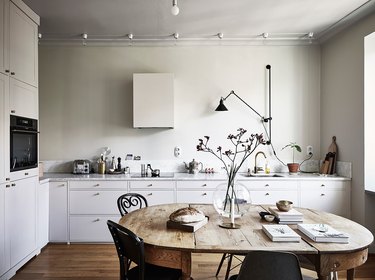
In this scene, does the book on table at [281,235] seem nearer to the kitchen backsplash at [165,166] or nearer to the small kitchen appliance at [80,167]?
the kitchen backsplash at [165,166]

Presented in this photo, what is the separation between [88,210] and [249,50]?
3155mm

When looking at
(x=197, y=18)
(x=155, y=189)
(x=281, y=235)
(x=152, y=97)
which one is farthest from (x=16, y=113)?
(x=281, y=235)

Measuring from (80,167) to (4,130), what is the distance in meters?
1.47

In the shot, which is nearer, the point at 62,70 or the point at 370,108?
the point at 370,108

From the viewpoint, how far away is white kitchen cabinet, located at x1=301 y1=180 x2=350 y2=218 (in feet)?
12.1

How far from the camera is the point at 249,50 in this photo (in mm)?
4301

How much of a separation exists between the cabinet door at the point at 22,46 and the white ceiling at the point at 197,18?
0.22 meters

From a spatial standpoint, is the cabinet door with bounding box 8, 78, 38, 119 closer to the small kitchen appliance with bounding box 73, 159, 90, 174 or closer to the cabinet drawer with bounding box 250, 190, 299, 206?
the small kitchen appliance with bounding box 73, 159, 90, 174

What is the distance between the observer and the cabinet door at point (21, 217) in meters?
2.78

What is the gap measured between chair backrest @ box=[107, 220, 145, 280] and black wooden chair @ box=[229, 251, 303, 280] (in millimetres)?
566

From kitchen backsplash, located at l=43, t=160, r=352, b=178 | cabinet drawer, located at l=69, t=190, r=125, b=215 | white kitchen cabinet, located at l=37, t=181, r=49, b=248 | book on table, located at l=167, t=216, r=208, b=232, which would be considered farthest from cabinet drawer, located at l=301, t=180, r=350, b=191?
white kitchen cabinet, located at l=37, t=181, r=49, b=248

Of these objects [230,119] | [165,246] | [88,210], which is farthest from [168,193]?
[165,246]

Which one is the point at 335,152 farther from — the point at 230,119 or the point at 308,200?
the point at 230,119

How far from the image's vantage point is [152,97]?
395 centimetres
